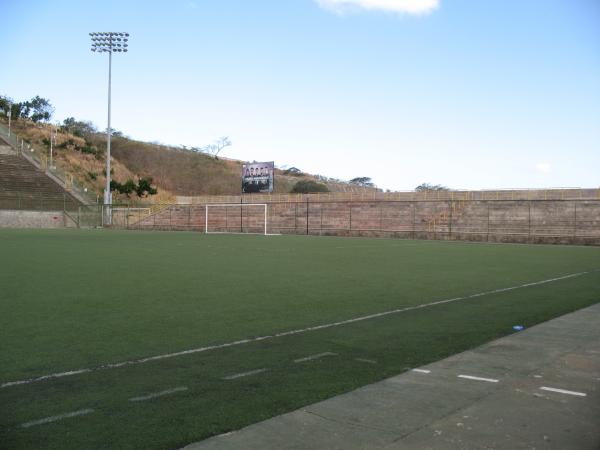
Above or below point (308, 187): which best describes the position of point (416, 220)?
below

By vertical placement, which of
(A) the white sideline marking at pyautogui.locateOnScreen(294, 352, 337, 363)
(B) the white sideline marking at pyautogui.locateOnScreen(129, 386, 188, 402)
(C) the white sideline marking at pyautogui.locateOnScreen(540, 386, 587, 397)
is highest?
(C) the white sideline marking at pyautogui.locateOnScreen(540, 386, 587, 397)

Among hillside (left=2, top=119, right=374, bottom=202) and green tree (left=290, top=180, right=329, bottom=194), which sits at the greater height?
hillside (left=2, top=119, right=374, bottom=202)

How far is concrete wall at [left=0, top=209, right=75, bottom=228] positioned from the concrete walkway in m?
54.3

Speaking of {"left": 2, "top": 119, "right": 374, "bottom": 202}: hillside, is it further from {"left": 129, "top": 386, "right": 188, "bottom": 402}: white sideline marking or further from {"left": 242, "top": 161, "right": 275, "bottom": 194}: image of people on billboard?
{"left": 129, "top": 386, "right": 188, "bottom": 402}: white sideline marking

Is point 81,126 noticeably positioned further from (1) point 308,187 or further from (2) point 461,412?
(2) point 461,412

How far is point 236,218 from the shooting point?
5253 cm

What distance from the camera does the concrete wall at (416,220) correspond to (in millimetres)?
37731

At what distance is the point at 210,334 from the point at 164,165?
110 metres

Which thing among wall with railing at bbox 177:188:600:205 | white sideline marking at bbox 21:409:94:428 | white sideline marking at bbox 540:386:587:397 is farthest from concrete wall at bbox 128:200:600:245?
white sideline marking at bbox 21:409:94:428

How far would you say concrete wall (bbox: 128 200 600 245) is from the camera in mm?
37731

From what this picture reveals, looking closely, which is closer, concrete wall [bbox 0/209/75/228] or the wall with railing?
the wall with railing

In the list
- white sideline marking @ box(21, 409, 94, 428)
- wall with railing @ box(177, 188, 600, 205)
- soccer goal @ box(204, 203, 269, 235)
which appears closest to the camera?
white sideline marking @ box(21, 409, 94, 428)

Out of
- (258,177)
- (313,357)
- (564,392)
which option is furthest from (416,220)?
(564,392)

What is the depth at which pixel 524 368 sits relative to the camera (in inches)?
200
